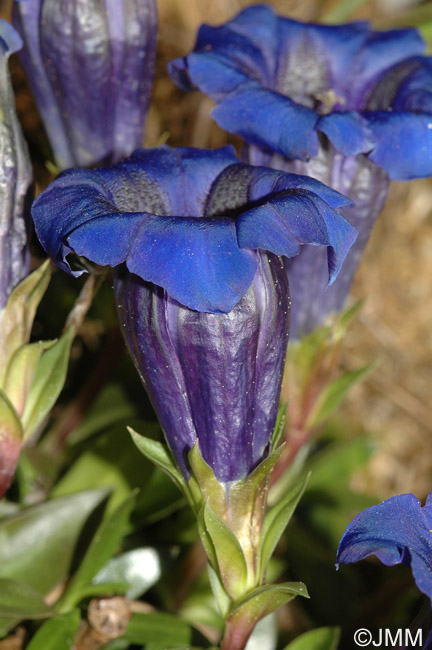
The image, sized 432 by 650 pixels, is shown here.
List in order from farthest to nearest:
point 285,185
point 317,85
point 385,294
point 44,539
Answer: point 385,294, point 317,85, point 44,539, point 285,185

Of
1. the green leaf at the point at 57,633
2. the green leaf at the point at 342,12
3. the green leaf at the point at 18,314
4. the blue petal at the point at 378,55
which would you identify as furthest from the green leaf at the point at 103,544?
the green leaf at the point at 342,12

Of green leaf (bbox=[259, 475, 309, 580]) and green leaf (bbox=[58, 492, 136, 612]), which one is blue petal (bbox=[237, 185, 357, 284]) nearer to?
green leaf (bbox=[259, 475, 309, 580])

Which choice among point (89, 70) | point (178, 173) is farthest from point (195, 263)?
point (89, 70)

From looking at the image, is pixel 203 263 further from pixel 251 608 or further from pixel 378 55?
pixel 378 55

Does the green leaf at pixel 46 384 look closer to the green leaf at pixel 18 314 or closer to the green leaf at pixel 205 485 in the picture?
the green leaf at pixel 18 314

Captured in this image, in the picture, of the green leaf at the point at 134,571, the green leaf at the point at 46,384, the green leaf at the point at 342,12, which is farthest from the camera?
the green leaf at the point at 342,12

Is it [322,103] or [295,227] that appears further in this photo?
[322,103]

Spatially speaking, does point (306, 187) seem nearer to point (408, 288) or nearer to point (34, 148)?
point (34, 148)
